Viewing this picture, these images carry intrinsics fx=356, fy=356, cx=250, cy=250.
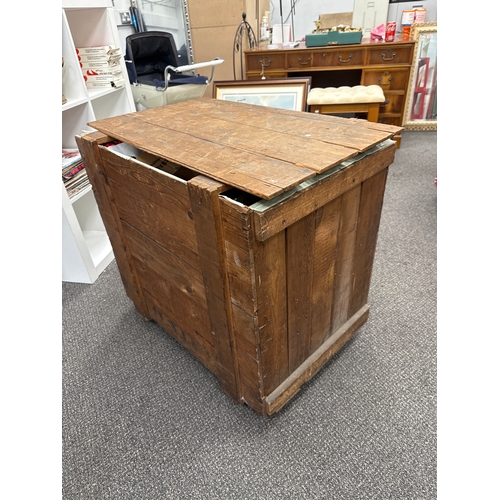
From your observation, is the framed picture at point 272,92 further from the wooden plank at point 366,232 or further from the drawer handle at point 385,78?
the drawer handle at point 385,78

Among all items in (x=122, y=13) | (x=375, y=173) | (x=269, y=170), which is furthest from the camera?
(x=122, y=13)

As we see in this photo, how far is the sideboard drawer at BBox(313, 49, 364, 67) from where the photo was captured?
3.14 m

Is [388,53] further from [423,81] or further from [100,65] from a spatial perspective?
[100,65]

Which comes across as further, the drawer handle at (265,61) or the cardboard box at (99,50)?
the drawer handle at (265,61)

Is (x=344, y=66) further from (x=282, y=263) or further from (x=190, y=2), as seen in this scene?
(x=282, y=263)

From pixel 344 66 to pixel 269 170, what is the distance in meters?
2.91

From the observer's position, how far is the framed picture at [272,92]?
6.31 feet

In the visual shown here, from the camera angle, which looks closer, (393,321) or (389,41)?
(393,321)

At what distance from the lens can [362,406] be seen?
1.23 metres

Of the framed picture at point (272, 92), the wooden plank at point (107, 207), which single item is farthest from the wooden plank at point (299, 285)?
the framed picture at point (272, 92)

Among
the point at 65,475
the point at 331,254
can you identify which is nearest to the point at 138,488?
the point at 65,475

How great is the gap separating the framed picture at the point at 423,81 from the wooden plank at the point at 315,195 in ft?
9.34

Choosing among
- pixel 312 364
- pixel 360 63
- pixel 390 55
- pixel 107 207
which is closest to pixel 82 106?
pixel 107 207

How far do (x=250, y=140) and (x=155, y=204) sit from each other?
1.10 ft
